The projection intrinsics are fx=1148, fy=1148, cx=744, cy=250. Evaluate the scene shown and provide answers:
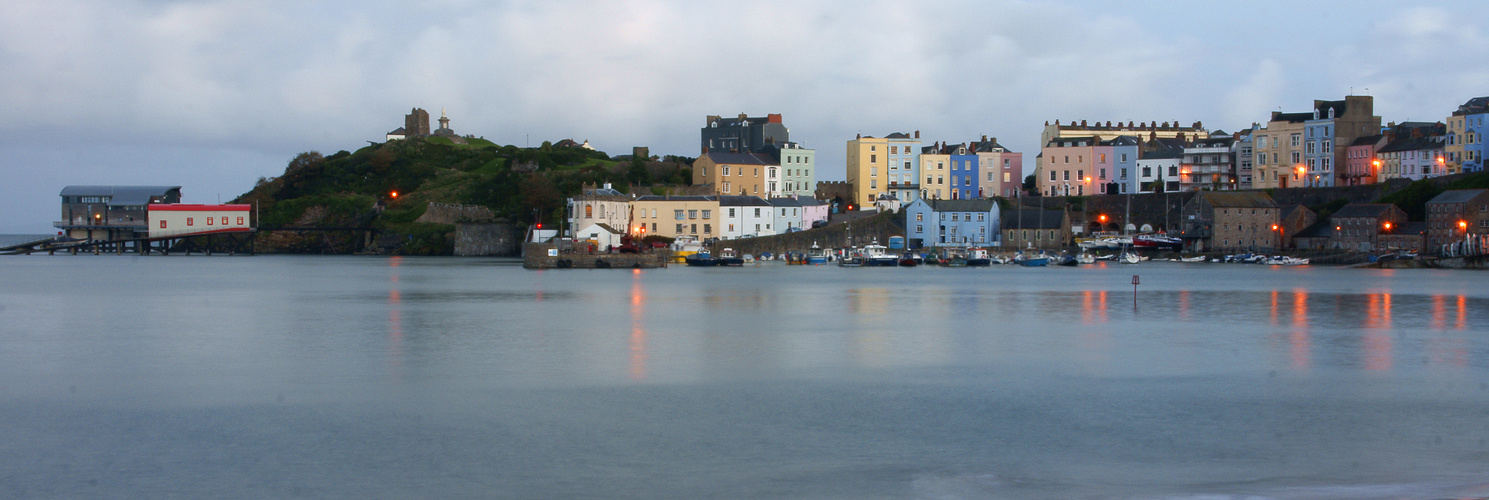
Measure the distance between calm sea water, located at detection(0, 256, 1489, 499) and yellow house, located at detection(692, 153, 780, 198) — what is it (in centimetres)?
4211

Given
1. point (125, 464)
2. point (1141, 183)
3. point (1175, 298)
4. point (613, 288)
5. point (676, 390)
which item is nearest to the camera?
point (125, 464)

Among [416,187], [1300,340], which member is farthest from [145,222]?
[1300,340]

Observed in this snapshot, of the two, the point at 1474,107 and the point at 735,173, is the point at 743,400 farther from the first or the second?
the point at 1474,107

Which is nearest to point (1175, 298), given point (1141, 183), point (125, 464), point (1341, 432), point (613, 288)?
point (613, 288)

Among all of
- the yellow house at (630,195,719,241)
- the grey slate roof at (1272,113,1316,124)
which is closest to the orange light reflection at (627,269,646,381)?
the yellow house at (630,195,719,241)

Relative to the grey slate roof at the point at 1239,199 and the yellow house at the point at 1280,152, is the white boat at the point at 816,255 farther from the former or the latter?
the yellow house at the point at 1280,152

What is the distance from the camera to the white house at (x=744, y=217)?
69750 millimetres

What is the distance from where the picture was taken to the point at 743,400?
16.5 metres

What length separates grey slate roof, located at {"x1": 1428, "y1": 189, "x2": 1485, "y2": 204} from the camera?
187 feet

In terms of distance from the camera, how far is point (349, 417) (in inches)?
592

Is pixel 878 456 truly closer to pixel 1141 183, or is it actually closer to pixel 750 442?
pixel 750 442

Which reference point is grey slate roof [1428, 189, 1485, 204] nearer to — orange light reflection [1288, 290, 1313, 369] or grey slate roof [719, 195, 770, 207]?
orange light reflection [1288, 290, 1313, 369]

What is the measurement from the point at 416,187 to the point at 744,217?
96.8 ft

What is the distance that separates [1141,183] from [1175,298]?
4287 cm
